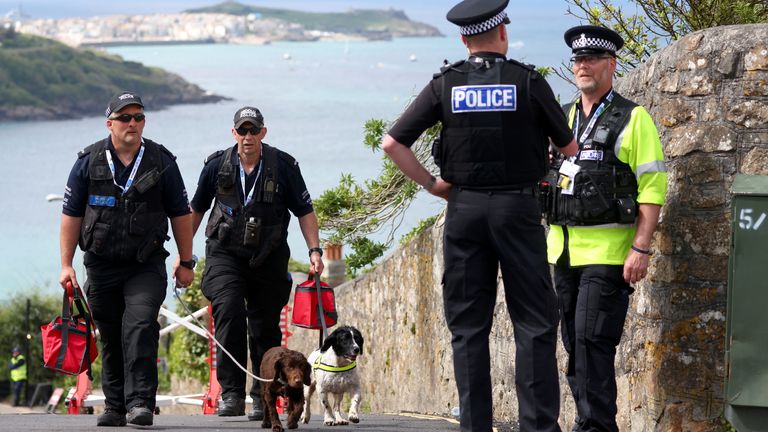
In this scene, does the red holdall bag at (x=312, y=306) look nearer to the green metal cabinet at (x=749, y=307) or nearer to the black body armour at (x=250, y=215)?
the black body armour at (x=250, y=215)

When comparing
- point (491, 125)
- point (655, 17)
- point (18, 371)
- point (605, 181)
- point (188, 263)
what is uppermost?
point (655, 17)

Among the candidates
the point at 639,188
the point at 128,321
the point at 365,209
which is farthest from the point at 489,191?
the point at 365,209

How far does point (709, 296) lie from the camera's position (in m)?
7.41

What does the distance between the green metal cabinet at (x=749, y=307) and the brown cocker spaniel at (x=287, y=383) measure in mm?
2709

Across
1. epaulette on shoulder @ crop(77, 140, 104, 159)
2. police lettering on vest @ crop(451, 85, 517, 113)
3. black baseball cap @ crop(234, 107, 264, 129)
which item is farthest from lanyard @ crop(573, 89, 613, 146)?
epaulette on shoulder @ crop(77, 140, 104, 159)

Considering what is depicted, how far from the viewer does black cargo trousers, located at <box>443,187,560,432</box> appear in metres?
6.27

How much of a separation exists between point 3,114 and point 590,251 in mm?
154314

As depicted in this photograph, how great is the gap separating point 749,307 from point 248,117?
11.8 ft

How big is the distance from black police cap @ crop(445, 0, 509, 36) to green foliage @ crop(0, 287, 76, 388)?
124ft

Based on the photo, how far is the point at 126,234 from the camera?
8211 mm

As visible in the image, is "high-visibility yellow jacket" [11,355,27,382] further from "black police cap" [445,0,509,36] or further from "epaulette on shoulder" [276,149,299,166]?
"black police cap" [445,0,509,36]

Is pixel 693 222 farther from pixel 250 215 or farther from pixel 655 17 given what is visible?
pixel 655 17

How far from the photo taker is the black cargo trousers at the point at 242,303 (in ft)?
29.2

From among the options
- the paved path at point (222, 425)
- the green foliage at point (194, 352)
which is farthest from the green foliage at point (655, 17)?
the green foliage at point (194, 352)
